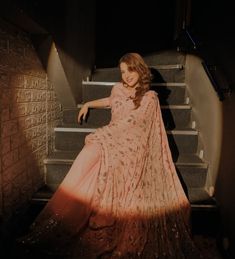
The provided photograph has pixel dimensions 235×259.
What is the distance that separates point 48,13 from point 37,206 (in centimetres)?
146

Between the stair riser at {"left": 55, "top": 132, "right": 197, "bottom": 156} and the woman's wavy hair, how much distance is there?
659 mm

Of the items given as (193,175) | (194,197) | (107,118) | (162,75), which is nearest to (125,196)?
(194,197)

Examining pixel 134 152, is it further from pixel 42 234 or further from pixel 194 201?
pixel 42 234

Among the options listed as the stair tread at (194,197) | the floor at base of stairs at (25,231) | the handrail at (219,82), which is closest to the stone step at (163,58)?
the handrail at (219,82)

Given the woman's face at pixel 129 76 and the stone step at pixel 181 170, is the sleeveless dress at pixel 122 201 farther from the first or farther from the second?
the stone step at pixel 181 170

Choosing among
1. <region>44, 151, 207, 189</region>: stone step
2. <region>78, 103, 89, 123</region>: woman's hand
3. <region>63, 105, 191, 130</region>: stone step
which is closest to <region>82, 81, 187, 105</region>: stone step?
<region>63, 105, 191, 130</region>: stone step

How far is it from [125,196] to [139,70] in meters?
0.94

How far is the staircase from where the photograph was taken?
245 centimetres

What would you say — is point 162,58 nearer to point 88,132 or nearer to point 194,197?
point 88,132

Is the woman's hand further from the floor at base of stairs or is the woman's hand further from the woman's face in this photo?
the floor at base of stairs

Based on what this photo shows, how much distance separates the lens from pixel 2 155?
1995 mm

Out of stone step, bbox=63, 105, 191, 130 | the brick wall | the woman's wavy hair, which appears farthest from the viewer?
stone step, bbox=63, 105, 191, 130

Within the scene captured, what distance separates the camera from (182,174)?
8.73 ft

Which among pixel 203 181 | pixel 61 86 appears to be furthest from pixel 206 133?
pixel 61 86
